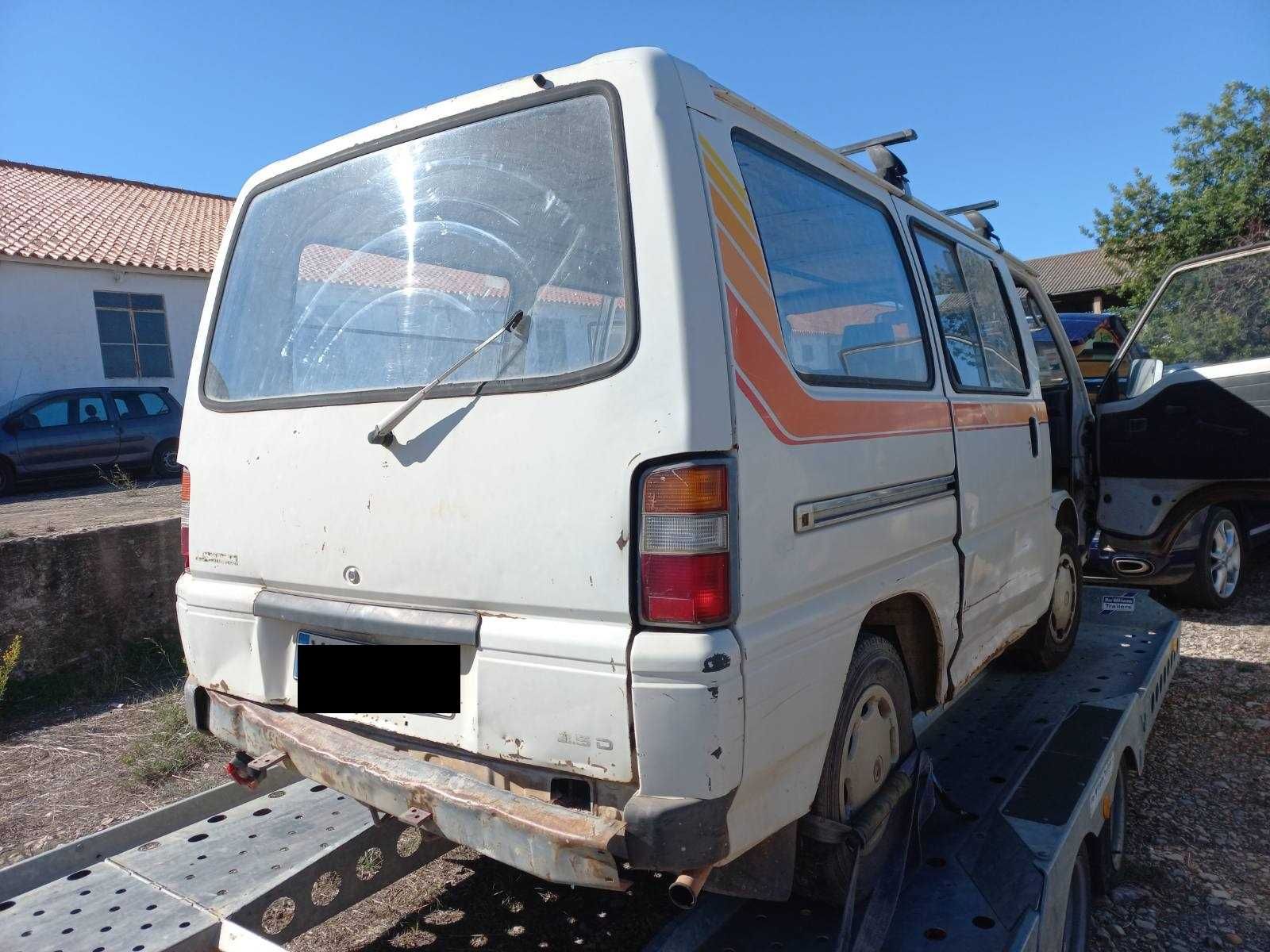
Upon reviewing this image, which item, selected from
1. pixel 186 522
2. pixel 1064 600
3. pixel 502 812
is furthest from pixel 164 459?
pixel 502 812

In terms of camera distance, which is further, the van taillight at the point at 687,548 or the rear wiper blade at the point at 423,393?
the rear wiper blade at the point at 423,393

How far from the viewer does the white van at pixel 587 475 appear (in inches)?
72.1

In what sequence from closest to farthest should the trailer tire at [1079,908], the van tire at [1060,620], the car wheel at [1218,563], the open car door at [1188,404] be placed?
the trailer tire at [1079,908]
the van tire at [1060,620]
the open car door at [1188,404]
the car wheel at [1218,563]

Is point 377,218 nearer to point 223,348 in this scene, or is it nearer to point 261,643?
Answer: point 223,348

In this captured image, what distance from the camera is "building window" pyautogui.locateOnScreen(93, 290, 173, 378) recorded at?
56.4ft

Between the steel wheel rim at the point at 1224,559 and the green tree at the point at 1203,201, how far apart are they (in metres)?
15.1

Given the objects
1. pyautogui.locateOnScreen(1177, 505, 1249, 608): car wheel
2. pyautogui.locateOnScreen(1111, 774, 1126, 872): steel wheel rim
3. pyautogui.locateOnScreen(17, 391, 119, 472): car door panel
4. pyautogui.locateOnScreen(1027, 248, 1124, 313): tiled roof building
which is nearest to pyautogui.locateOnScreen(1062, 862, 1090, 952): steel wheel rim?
pyautogui.locateOnScreen(1111, 774, 1126, 872): steel wheel rim

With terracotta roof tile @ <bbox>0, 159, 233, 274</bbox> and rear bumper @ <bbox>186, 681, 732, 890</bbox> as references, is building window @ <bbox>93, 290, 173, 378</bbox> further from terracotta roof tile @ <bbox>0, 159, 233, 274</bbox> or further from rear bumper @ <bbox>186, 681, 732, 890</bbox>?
rear bumper @ <bbox>186, 681, 732, 890</bbox>

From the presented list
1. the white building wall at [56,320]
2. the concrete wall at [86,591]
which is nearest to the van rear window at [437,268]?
the concrete wall at [86,591]

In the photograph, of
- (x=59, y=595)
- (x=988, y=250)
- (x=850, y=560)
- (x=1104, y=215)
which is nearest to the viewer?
(x=850, y=560)

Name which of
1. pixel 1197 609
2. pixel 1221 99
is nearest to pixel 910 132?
pixel 1197 609

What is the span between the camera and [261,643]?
97.1 inches

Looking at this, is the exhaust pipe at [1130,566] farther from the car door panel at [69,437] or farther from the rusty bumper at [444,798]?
the car door panel at [69,437]

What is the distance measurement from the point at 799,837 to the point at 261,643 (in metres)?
1.50
